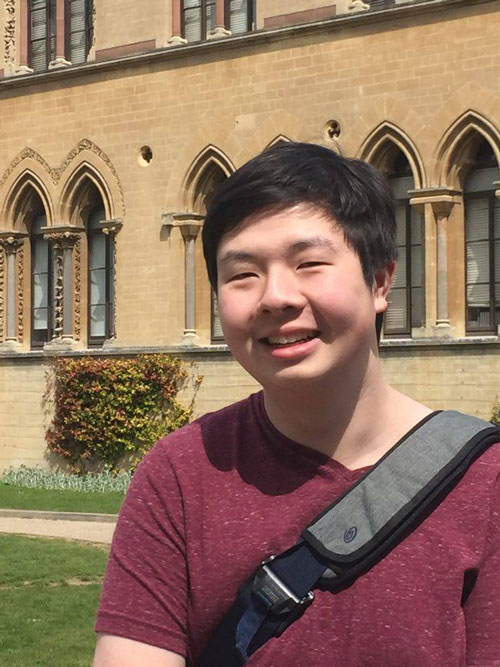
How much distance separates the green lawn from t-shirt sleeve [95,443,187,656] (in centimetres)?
1508

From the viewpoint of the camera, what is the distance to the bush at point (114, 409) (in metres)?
21.9

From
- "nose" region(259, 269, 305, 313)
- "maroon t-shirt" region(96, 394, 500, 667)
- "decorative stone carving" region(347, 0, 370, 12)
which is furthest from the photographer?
"decorative stone carving" region(347, 0, 370, 12)

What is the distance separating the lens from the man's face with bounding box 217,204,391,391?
2.43 meters

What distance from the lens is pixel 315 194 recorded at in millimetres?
2471

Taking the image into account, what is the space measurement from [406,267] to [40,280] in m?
7.12

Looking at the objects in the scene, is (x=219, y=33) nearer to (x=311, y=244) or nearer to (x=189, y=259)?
(x=189, y=259)

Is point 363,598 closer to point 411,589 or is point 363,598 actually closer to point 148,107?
point 411,589

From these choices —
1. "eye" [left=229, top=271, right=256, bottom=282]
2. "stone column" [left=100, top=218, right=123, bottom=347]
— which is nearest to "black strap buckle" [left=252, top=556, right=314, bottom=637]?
"eye" [left=229, top=271, right=256, bottom=282]

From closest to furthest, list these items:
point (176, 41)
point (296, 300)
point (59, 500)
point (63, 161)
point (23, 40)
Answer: point (296, 300) → point (59, 500) → point (176, 41) → point (63, 161) → point (23, 40)

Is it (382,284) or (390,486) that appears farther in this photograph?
(382,284)

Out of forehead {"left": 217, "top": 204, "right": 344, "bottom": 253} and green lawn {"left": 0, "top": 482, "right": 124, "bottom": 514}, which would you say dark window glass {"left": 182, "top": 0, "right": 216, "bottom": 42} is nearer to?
green lawn {"left": 0, "top": 482, "right": 124, "bottom": 514}

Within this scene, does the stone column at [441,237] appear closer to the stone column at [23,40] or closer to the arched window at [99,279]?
the arched window at [99,279]

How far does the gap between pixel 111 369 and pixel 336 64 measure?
5.77 metres

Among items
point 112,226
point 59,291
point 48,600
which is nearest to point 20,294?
point 59,291
